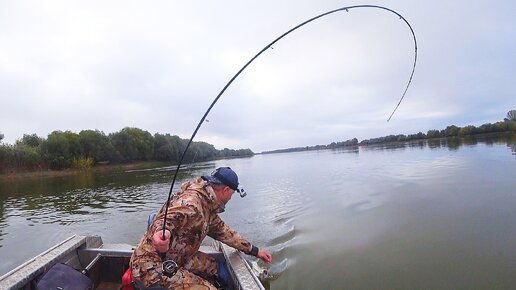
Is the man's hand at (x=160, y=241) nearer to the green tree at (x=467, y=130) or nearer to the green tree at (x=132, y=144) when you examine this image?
the green tree at (x=132, y=144)

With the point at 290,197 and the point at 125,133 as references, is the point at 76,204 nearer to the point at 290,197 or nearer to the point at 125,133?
the point at 290,197

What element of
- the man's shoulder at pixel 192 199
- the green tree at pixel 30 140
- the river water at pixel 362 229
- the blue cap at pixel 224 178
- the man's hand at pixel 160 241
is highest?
the green tree at pixel 30 140

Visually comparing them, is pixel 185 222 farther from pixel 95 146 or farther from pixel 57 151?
pixel 95 146

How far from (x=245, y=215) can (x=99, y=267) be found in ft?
24.8

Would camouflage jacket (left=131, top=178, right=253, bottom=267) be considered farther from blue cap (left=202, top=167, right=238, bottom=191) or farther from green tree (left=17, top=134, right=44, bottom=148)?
green tree (left=17, top=134, right=44, bottom=148)

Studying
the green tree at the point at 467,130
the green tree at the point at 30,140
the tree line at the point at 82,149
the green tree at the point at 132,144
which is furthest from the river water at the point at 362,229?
the green tree at the point at 467,130

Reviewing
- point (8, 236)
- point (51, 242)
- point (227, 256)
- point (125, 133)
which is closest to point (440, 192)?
point (227, 256)

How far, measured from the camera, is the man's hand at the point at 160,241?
9.23 ft

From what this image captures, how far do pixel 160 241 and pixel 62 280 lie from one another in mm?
1474

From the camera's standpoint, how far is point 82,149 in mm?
65000

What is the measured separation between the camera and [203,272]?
3.98 metres

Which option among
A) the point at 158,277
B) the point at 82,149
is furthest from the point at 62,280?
the point at 82,149

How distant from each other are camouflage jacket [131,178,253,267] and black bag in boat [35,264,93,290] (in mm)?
1004

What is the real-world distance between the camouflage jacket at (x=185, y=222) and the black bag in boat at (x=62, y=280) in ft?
3.29
